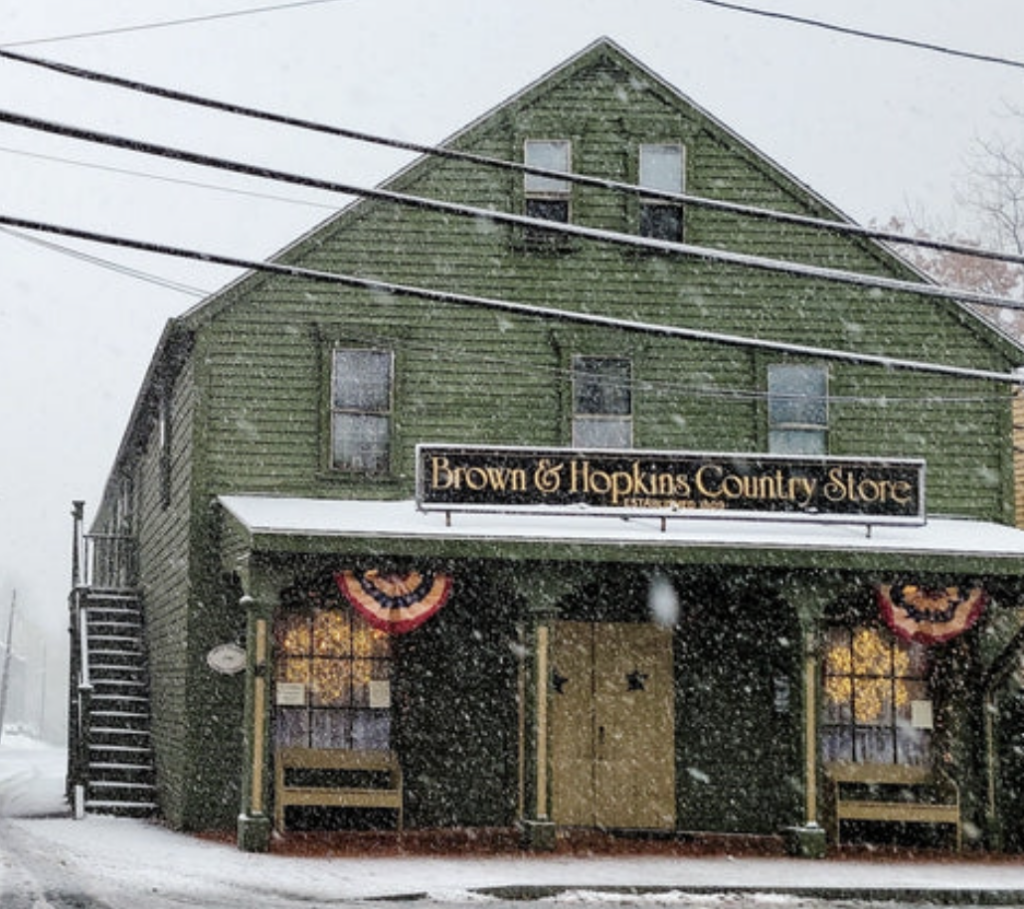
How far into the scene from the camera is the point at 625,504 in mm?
18203

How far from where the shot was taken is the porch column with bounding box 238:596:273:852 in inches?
658

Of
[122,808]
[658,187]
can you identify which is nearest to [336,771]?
[122,808]

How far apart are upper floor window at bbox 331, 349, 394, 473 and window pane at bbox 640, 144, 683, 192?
13.3 feet

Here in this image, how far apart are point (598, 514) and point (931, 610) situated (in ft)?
12.3

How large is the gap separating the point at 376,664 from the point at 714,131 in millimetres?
7793

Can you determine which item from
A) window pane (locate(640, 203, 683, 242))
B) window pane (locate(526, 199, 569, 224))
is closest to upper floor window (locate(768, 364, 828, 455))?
window pane (locate(640, 203, 683, 242))

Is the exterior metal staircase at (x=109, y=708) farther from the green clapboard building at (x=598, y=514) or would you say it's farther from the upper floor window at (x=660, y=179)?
the upper floor window at (x=660, y=179)

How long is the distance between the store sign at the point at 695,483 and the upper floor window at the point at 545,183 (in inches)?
167

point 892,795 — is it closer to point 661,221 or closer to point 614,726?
point 614,726

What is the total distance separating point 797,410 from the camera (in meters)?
21.0

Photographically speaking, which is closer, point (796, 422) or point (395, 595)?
point (395, 595)

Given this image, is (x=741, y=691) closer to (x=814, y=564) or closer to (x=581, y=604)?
(x=581, y=604)

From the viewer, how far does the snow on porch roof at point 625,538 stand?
17.2 m

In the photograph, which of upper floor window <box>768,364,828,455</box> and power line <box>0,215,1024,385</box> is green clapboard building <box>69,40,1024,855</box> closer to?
upper floor window <box>768,364,828,455</box>
